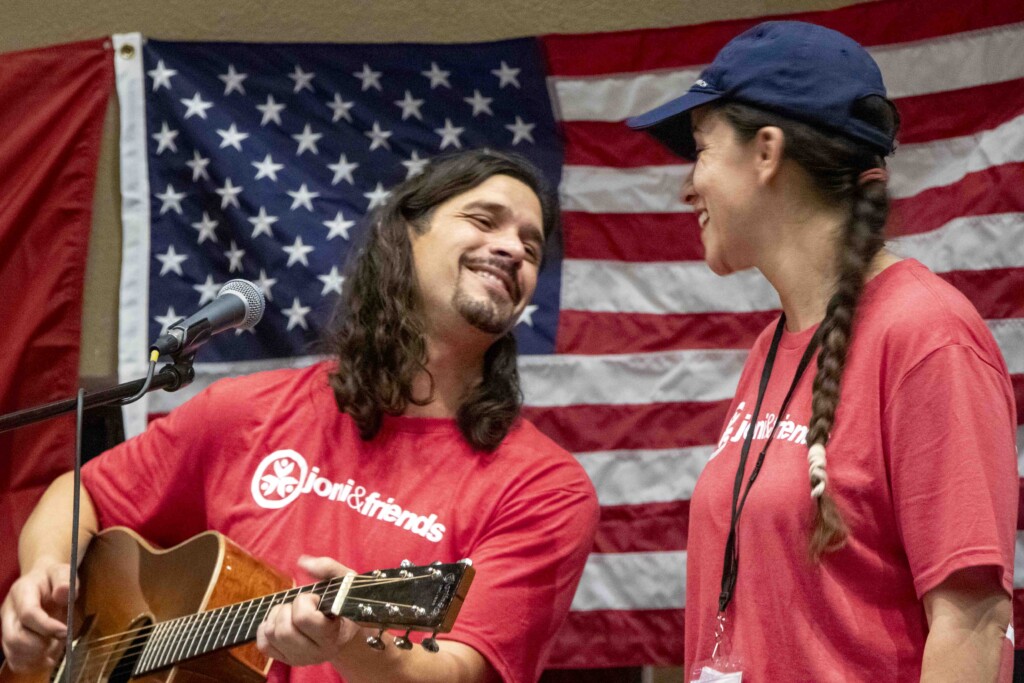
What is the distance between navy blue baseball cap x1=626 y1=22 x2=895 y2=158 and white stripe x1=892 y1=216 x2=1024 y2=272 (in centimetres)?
124

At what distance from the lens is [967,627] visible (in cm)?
151

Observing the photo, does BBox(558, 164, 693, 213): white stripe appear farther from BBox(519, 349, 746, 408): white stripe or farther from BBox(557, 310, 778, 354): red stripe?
BBox(519, 349, 746, 408): white stripe

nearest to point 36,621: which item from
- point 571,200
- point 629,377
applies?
point 629,377

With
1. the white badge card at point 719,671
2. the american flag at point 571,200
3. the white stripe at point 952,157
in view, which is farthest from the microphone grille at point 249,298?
the white stripe at point 952,157

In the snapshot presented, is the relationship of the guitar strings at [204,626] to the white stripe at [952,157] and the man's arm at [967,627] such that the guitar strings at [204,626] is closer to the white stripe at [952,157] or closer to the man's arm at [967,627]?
the man's arm at [967,627]

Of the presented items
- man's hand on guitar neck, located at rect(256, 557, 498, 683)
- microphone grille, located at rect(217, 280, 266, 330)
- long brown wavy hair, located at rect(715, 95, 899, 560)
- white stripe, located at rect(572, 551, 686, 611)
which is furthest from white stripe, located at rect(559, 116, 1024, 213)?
man's hand on guitar neck, located at rect(256, 557, 498, 683)

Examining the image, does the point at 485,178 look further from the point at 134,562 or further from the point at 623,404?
the point at 134,562

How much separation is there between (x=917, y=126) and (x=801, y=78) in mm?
1519

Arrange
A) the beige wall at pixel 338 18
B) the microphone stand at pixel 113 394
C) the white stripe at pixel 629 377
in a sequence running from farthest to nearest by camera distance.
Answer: the beige wall at pixel 338 18, the white stripe at pixel 629 377, the microphone stand at pixel 113 394

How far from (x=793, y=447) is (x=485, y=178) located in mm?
1190

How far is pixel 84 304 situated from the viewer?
345cm

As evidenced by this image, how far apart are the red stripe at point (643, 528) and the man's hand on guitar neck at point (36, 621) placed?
145 centimetres

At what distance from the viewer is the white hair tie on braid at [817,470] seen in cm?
165

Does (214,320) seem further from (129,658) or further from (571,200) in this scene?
(571,200)
